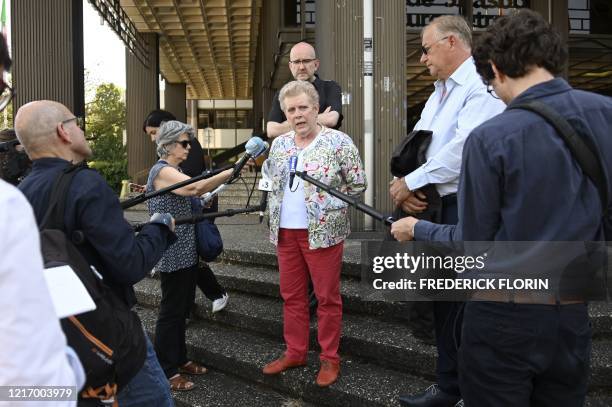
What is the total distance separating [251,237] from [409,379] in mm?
3469

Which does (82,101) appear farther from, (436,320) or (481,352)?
(481,352)

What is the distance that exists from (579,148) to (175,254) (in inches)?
106

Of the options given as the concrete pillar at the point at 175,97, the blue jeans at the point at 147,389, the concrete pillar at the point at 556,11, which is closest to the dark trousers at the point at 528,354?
the blue jeans at the point at 147,389

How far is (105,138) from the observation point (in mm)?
24219

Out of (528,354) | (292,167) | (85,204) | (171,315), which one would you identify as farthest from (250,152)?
(528,354)

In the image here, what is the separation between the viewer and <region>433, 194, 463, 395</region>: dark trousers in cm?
265

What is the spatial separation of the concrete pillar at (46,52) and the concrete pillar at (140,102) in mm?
7412

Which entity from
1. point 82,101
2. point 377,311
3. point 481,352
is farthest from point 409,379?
point 82,101

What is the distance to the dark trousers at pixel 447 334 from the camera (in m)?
2.65

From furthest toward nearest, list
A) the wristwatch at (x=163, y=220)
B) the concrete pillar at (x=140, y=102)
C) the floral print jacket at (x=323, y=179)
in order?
the concrete pillar at (x=140, y=102)
the floral print jacket at (x=323, y=179)
the wristwatch at (x=163, y=220)

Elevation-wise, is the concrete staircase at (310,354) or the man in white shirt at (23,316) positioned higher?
the man in white shirt at (23,316)

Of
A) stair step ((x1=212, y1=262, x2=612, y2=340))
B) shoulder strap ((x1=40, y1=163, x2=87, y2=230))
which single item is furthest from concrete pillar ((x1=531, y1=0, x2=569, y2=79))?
shoulder strap ((x1=40, y1=163, x2=87, y2=230))

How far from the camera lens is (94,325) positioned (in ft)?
5.98

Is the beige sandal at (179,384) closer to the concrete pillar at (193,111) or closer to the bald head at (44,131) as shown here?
the bald head at (44,131)
